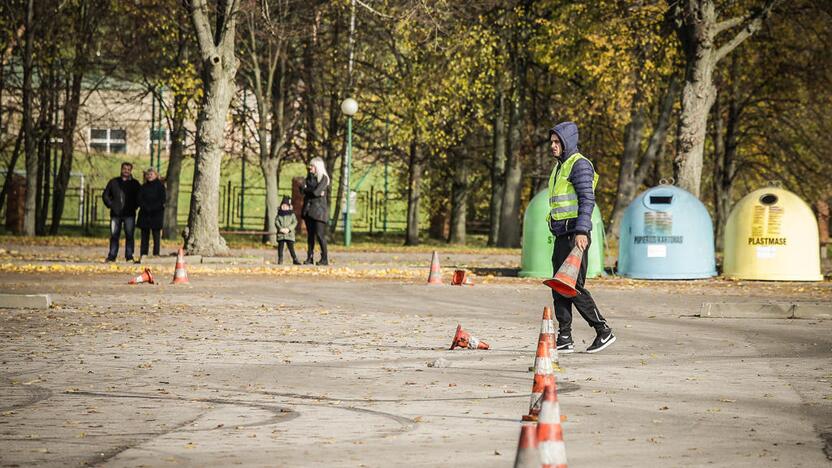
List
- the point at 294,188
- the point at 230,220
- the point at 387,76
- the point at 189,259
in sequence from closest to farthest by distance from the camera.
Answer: the point at 189,259, the point at 387,76, the point at 294,188, the point at 230,220

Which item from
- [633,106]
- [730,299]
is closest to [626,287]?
[730,299]

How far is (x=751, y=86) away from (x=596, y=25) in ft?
A: 44.6

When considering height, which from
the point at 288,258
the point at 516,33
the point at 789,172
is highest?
the point at 516,33

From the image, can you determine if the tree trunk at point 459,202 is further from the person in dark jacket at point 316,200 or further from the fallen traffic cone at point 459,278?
the fallen traffic cone at point 459,278

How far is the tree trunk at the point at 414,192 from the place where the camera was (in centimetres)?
4488

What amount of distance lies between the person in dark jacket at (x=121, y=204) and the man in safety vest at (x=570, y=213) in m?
15.5

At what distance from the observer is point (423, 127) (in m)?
40.6

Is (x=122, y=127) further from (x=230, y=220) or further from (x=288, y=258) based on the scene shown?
(x=288, y=258)

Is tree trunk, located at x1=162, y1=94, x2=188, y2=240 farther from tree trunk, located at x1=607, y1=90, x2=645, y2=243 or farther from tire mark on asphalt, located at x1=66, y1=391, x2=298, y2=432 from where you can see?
tire mark on asphalt, located at x1=66, y1=391, x2=298, y2=432

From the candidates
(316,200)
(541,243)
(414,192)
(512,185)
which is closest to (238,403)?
(541,243)

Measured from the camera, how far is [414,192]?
45.6 meters

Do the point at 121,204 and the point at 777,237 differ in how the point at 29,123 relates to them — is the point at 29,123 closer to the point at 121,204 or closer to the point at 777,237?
the point at 121,204

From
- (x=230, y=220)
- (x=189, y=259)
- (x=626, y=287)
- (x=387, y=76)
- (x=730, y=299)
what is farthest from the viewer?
(x=230, y=220)

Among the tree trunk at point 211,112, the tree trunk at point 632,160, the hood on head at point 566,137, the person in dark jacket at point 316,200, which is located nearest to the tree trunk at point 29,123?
the tree trunk at point 211,112
